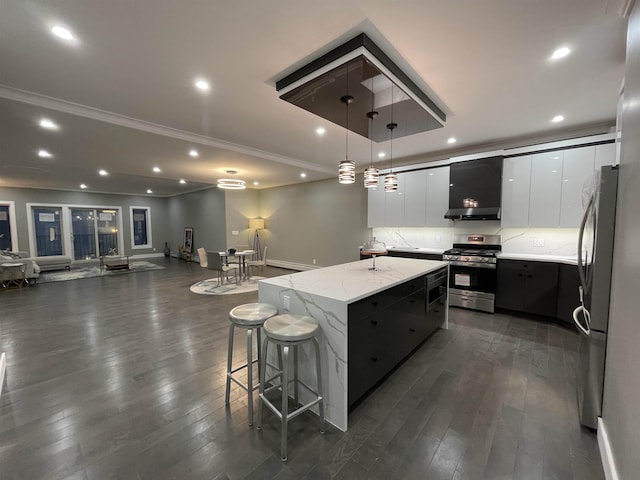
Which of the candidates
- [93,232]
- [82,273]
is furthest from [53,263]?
[93,232]

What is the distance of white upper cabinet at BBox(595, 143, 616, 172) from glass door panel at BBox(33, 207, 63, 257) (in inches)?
571

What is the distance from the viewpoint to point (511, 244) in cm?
452

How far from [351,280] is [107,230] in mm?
12216

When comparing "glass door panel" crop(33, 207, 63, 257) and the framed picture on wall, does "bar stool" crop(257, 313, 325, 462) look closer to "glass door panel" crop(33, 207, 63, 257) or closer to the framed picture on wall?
the framed picture on wall

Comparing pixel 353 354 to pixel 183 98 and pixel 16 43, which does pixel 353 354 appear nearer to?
pixel 183 98


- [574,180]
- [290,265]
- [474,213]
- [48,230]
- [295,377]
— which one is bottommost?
[290,265]

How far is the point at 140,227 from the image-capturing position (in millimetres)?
11477

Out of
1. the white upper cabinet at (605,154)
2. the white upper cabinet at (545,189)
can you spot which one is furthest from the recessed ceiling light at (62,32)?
the white upper cabinet at (605,154)

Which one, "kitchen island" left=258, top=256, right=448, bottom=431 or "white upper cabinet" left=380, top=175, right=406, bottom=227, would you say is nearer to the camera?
"kitchen island" left=258, top=256, right=448, bottom=431

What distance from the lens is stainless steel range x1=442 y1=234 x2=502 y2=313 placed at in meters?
4.16

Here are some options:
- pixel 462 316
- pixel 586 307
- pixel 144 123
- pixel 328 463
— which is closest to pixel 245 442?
pixel 328 463

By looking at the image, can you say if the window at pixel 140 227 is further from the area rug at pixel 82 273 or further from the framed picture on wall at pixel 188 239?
the area rug at pixel 82 273

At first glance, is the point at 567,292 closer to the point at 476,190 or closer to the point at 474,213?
the point at 474,213

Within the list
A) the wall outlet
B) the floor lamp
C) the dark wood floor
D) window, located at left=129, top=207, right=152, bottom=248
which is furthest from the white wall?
window, located at left=129, top=207, right=152, bottom=248
